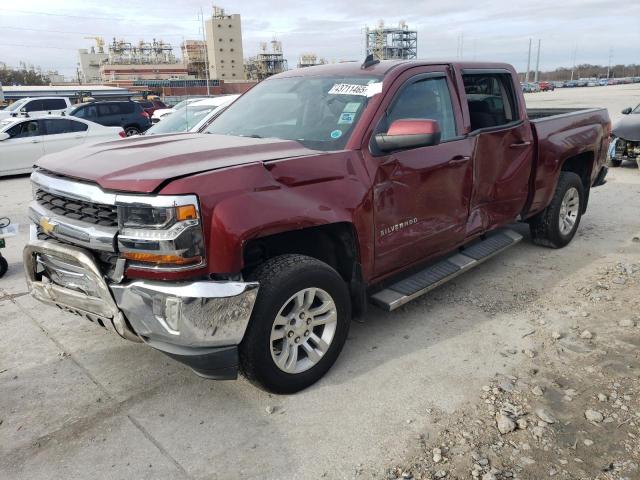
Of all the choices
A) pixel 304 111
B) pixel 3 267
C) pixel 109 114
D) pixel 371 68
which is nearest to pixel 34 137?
pixel 109 114

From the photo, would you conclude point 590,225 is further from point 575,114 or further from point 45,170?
point 45,170

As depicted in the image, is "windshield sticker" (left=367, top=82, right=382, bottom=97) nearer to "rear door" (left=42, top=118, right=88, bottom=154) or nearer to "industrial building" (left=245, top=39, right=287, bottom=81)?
"rear door" (left=42, top=118, right=88, bottom=154)

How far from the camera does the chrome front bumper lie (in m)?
2.57

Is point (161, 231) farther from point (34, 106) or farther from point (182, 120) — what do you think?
point (34, 106)

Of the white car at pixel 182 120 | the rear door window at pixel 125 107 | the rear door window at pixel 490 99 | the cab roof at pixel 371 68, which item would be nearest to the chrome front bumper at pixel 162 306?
the cab roof at pixel 371 68

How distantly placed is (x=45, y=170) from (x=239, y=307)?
1549 millimetres

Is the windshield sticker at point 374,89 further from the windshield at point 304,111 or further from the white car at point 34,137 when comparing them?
the white car at point 34,137

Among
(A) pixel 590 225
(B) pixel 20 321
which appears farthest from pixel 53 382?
(A) pixel 590 225

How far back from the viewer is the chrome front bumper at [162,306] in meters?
2.57

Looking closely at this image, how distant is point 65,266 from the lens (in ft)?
9.82

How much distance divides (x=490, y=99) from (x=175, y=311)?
11.6 ft

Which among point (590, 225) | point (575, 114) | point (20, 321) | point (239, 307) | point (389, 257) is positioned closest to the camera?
point (239, 307)

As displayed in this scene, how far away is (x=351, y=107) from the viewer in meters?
3.57

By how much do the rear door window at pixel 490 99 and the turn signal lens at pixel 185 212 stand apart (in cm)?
274
